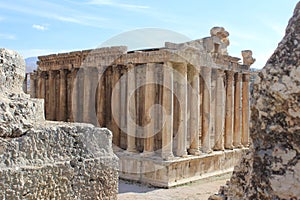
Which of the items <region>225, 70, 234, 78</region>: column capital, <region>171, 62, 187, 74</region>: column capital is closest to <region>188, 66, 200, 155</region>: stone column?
<region>171, 62, 187, 74</region>: column capital

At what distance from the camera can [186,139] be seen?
60.9ft

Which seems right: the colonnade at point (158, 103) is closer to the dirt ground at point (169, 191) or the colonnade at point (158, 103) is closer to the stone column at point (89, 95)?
the stone column at point (89, 95)

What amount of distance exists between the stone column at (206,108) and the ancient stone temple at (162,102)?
0.06 metres

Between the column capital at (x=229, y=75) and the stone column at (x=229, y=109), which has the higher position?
the column capital at (x=229, y=75)

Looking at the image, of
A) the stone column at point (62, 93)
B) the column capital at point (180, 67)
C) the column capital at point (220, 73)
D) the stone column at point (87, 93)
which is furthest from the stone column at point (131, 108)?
the stone column at point (62, 93)

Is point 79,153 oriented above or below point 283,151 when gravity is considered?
below

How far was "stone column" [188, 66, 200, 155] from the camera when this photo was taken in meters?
19.0

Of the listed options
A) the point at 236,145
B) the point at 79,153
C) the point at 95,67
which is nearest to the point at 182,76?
the point at 95,67

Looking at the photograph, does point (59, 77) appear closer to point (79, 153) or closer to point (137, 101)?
point (137, 101)

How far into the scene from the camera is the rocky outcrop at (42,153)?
2.82 meters

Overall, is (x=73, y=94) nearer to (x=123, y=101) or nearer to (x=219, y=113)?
(x=123, y=101)

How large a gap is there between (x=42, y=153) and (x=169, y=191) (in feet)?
44.9

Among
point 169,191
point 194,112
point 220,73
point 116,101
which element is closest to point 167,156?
point 169,191

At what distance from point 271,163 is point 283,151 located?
8 centimetres
